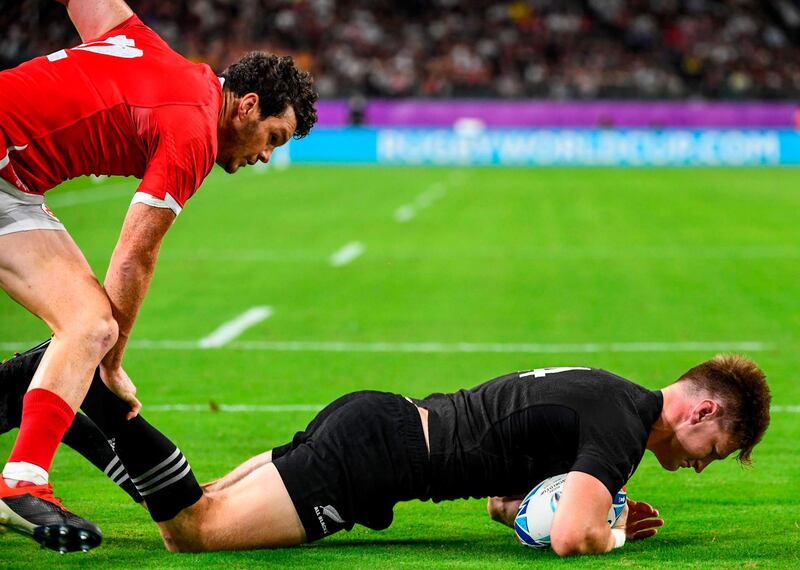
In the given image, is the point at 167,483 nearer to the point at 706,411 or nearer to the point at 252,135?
the point at 252,135

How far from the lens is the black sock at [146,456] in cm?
547

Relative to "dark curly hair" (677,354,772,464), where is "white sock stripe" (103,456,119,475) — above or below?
below

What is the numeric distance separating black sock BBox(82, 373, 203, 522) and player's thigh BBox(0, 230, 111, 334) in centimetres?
39

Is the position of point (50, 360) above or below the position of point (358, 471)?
above

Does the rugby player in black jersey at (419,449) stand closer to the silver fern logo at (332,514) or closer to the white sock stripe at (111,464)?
the silver fern logo at (332,514)

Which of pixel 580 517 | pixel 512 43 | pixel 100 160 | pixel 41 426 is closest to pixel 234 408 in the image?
pixel 100 160

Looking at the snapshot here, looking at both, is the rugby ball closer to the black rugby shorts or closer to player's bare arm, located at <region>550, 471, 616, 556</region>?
player's bare arm, located at <region>550, 471, 616, 556</region>

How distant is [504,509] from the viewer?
20.1 feet

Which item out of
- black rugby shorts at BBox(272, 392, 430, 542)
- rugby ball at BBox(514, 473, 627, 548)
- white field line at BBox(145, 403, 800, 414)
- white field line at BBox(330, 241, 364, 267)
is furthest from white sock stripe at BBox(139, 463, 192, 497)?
white field line at BBox(330, 241, 364, 267)

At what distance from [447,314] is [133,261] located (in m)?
8.92

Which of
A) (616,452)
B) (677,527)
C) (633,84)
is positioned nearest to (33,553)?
(616,452)

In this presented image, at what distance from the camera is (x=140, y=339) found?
12.4 m

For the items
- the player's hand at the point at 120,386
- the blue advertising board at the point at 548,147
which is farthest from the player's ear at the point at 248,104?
the blue advertising board at the point at 548,147

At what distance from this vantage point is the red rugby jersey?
5.30 m
